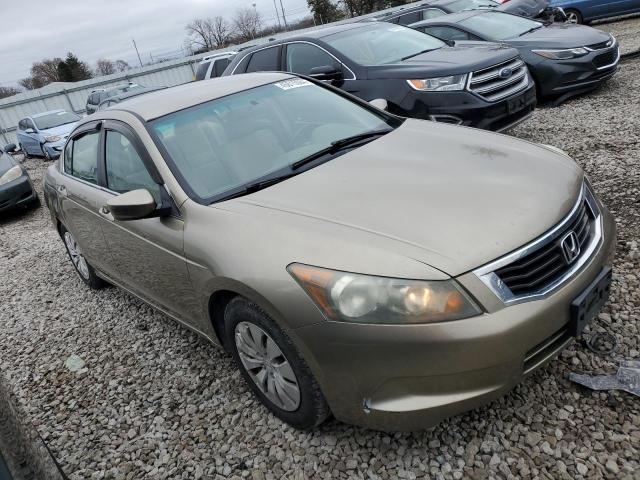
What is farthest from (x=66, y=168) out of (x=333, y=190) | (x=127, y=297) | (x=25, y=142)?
(x=25, y=142)

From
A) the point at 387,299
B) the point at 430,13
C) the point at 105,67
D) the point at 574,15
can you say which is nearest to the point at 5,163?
the point at 430,13

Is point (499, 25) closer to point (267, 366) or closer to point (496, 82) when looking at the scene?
point (496, 82)

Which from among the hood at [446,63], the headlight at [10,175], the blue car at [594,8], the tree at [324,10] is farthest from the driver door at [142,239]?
the tree at [324,10]

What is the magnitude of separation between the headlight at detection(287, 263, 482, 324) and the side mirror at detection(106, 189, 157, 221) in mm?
1110

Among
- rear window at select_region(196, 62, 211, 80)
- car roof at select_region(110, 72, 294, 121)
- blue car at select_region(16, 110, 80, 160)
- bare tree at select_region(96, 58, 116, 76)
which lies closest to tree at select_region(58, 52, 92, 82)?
bare tree at select_region(96, 58, 116, 76)

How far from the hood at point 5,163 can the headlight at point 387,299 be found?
837 centimetres

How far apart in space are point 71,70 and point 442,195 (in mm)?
53836

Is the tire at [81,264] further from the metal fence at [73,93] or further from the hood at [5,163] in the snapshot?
the metal fence at [73,93]

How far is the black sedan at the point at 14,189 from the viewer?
26.4 ft

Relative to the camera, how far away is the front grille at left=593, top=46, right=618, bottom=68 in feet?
22.3

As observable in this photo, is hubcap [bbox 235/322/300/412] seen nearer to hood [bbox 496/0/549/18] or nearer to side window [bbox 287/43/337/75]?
side window [bbox 287/43/337/75]

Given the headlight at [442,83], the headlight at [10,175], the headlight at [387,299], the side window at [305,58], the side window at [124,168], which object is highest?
the side window at [305,58]

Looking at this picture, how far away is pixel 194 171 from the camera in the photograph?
2.69m

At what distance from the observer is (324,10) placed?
144 ft
